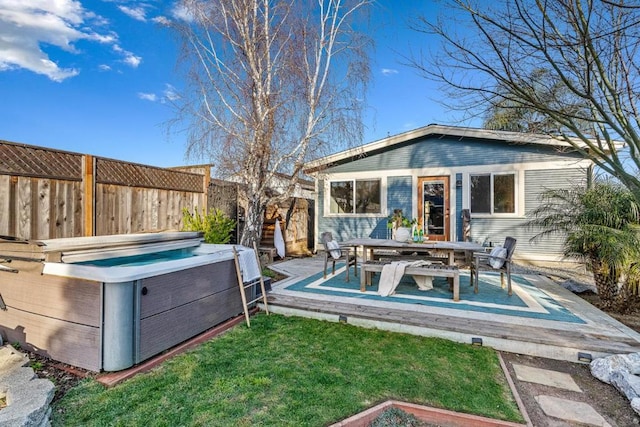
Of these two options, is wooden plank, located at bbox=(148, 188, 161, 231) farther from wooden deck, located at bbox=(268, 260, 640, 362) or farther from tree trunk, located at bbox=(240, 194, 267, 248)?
wooden deck, located at bbox=(268, 260, 640, 362)

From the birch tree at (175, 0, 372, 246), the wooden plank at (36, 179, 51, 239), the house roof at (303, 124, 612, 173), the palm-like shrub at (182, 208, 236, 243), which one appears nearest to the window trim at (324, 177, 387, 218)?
the house roof at (303, 124, 612, 173)

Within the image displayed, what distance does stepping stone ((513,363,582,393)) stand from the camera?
251 cm

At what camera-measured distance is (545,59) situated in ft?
10.3

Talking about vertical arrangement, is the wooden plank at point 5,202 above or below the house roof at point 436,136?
below

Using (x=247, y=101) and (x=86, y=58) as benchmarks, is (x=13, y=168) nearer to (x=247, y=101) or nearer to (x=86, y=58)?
(x=247, y=101)

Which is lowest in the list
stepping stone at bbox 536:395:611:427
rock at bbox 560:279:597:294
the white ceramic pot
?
stepping stone at bbox 536:395:611:427

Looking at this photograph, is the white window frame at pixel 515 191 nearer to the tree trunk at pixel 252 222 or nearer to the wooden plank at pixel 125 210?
the tree trunk at pixel 252 222

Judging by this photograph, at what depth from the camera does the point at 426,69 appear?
3.53 meters

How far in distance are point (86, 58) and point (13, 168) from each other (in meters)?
4.82

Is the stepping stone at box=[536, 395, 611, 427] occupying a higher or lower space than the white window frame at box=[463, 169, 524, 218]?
lower

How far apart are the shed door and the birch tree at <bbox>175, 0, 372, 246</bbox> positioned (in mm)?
Result: 3573

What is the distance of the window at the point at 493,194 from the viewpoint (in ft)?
25.5

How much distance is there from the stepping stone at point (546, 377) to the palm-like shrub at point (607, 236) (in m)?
2.31

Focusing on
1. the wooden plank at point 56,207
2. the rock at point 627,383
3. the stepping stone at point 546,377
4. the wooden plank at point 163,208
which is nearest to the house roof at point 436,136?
the wooden plank at point 163,208
